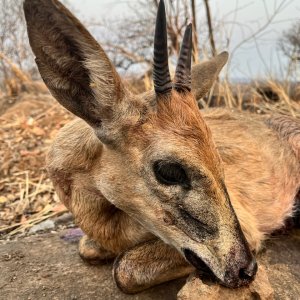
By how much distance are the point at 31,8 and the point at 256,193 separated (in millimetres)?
2430

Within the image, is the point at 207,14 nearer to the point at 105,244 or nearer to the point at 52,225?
the point at 52,225

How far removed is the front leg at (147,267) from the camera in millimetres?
3145

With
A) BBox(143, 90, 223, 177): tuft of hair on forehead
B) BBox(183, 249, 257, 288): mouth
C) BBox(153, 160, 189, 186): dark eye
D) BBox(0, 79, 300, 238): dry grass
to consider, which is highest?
BBox(143, 90, 223, 177): tuft of hair on forehead

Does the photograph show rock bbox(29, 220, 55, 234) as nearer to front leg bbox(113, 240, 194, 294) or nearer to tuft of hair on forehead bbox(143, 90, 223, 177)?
front leg bbox(113, 240, 194, 294)

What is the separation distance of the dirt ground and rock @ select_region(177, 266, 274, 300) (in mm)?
477

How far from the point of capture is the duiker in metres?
2.61

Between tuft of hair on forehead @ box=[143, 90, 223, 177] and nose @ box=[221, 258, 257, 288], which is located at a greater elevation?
tuft of hair on forehead @ box=[143, 90, 223, 177]

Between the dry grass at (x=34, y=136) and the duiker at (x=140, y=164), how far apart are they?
2.01m

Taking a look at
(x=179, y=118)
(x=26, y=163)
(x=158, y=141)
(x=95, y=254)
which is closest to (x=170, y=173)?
(x=158, y=141)

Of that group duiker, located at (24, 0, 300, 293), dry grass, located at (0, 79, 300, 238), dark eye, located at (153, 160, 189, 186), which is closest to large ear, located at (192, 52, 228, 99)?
duiker, located at (24, 0, 300, 293)

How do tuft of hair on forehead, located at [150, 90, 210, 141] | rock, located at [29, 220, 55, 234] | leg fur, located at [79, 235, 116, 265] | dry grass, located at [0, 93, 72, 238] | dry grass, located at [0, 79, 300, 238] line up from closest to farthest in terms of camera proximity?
1. tuft of hair on forehead, located at [150, 90, 210, 141]
2. leg fur, located at [79, 235, 116, 265]
3. rock, located at [29, 220, 55, 234]
4. dry grass, located at [0, 93, 72, 238]
5. dry grass, located at [0, 79, 300, 238]

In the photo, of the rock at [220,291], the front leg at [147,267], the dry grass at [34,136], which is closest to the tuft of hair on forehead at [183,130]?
the rock at [220,291]

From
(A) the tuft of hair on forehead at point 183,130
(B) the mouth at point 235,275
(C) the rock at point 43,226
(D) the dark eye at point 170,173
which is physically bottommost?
(C) the rock at point 43,226

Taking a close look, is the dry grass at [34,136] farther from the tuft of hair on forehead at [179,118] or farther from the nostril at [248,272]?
the nostril at [248,272]
